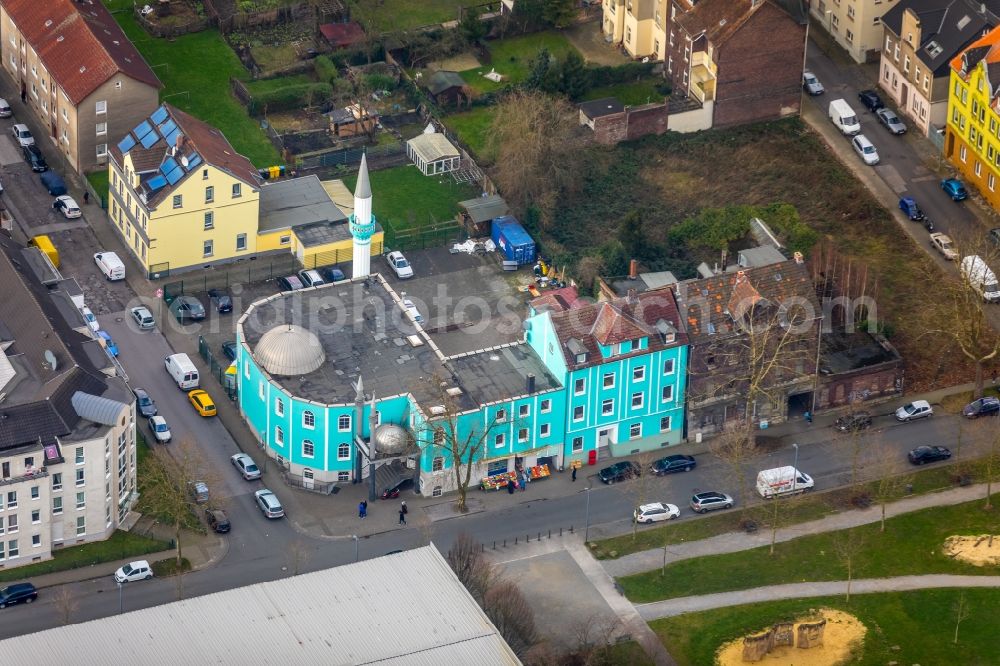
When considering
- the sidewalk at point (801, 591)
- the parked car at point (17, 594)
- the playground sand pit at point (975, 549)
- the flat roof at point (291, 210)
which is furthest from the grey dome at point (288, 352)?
the playground sand pit at point (975, 549)

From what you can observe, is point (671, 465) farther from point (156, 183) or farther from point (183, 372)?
point (156, 183)

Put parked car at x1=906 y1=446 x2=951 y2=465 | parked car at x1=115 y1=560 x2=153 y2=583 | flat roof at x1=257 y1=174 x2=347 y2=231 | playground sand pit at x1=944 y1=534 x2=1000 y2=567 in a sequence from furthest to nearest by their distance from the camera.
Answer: flat roof at x1=257 y1=174 x2=347 y2=231 < parked car at x1=906 y1=446 x2=951 y2=465 < playground sand pit at x1=944 y1=534 x2=1000 y2=567 < parked car at x1=115 y1=560 x2=153 y2=583

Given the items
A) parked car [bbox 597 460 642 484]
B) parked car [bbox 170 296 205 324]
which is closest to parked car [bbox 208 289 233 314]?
parked car [bbox 170 296 205 324]

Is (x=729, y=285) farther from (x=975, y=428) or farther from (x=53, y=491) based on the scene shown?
(x=53, y=491)

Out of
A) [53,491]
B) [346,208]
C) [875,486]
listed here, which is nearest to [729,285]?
[875,486]

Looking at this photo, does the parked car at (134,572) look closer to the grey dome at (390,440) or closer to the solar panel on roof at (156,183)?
the grey dome at (390,440)

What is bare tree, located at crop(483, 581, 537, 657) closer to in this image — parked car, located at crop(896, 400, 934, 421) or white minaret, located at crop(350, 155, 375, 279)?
white minaret, located at crop(350, 155, 375, 279)
